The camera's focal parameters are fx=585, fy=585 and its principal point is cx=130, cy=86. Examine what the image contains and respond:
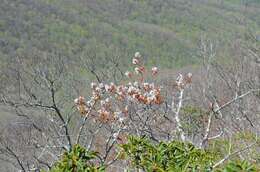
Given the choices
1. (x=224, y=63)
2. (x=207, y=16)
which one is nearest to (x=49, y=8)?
(x=207, y=16)

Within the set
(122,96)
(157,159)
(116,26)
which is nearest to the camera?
(157,159)

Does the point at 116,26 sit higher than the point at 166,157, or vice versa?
the point at 166,157

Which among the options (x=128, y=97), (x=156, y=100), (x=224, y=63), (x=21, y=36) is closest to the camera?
(x=156, y=100)

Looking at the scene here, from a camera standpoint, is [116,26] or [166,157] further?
[116,26]

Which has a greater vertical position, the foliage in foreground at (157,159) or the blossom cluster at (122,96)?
the foliage in foreground at (157,159)

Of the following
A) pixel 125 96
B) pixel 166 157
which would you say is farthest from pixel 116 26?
pixel 166 157

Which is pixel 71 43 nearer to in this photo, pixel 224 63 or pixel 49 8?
pixel 49 8

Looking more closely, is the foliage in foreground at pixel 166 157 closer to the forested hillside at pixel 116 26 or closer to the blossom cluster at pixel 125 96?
the blossom cluster at pixel 125 96

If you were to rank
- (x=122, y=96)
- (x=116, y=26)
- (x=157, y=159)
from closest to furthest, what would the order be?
(x=157, y=159) → (x=122, y=96) → (x=116, y=26)

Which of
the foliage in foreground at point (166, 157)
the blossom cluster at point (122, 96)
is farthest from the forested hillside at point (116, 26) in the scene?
the foliage in foreground at point (166, 157)

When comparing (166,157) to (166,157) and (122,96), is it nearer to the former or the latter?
(166,157)

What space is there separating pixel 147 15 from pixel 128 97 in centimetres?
16865

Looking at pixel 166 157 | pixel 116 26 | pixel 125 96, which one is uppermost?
pixel 166 157

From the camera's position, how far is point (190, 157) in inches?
148
